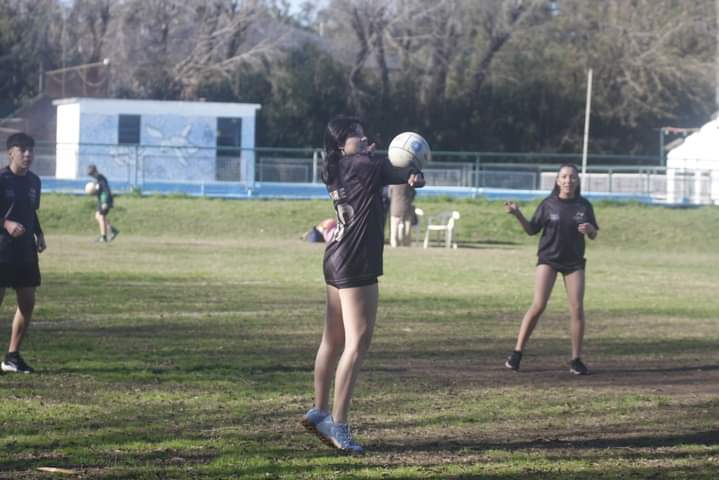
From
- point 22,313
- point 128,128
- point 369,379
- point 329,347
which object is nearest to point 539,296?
point 369,379

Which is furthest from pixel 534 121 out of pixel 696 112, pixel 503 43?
pixel 696 112

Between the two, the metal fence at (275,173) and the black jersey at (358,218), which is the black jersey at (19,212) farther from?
the metal fence at (275,173)

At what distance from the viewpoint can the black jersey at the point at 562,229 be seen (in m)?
12.1

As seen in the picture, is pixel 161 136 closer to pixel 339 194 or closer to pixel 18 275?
pixel 18 275

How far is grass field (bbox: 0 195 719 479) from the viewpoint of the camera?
7.84m

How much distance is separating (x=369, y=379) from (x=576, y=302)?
2.17 m

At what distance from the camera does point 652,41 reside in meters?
67.9

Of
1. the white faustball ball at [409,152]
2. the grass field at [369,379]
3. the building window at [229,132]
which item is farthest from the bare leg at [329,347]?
the building window at [229,132]

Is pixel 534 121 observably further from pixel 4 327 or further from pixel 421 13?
pixel 4 327

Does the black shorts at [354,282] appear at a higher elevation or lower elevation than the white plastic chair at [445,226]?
higher

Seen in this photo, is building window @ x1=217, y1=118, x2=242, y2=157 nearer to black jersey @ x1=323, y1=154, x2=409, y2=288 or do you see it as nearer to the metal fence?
the metal fence

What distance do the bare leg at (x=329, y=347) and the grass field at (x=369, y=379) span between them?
351mm

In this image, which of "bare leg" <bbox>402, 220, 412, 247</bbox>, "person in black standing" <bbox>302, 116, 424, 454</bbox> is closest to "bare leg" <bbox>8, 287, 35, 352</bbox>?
"person in black standing" <bbox>302, 116, 424, 454</bbox>

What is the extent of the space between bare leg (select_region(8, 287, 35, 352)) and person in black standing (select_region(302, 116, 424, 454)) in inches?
151
